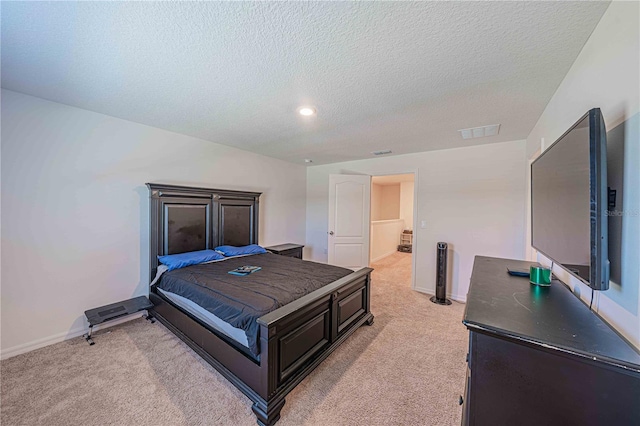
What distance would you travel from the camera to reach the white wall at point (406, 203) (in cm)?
824

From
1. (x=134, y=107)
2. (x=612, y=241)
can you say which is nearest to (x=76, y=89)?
(x=134, y=107)

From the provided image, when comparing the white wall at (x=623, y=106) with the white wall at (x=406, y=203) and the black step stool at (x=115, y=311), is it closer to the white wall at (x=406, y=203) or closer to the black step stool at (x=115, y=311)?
the black step stool at (x=115, y=311)

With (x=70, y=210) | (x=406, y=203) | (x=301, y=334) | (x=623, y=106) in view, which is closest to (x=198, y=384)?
(x=301, y=334)

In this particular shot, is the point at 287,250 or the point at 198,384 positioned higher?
the point at 287,250

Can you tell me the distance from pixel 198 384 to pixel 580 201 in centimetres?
265

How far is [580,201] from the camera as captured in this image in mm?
1064

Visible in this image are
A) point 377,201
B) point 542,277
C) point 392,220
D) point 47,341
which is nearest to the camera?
point 542,277

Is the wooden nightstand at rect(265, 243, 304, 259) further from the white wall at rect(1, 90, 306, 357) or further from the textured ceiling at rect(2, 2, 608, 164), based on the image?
the textured ceiling at rect(2, 2, 608, 164)

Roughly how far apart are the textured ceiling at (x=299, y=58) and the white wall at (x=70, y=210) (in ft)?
0.95

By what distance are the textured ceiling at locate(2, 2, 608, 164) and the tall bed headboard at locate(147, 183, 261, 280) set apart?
0.99 m

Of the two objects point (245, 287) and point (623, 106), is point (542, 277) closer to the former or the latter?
point (623, 106)

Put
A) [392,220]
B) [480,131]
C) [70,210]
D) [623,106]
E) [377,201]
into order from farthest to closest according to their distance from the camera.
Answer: [377,201] < [392,220] < [480,131] < [70,210] < [623,106]

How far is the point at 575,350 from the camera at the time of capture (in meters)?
0.79

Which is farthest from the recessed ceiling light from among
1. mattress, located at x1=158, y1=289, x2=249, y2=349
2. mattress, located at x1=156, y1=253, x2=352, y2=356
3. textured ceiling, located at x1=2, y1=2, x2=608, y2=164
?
mattress, located at x1=158, y1=289, x2=249, y2=349
